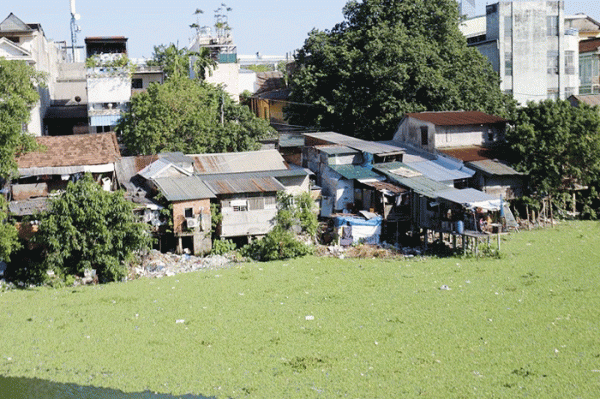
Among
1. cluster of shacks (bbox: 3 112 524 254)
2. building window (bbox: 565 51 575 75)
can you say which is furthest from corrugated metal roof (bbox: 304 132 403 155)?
building window (bbox: 565 51 575 75)

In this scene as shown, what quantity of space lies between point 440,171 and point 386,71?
24.0ft

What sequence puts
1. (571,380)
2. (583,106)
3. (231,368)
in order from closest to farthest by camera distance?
(571,380)
(231,368)
(583,106)

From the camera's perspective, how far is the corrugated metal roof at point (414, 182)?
108ft

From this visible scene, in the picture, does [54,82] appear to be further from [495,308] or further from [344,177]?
[495,308]

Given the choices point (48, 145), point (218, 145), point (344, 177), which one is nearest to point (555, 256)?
point (344, 177)

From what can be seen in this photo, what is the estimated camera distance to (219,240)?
105 feet

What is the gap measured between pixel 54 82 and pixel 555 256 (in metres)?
37.3

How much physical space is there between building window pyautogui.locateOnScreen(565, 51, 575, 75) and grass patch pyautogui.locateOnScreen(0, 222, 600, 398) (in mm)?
26681

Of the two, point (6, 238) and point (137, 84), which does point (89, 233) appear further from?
point (137, 84)

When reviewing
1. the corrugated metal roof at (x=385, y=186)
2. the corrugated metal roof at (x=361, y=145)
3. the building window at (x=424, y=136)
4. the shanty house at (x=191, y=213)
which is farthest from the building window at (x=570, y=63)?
the shanty house at (x=191, y=213)

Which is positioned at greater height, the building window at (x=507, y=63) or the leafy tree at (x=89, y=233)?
the building window at (x=507, y=63)

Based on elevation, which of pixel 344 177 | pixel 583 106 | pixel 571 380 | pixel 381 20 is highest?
pixel 381 20

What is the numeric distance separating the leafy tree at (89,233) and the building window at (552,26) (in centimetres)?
3272

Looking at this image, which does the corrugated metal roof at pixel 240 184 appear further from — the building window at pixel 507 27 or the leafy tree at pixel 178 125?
the building window at pixel 507 27
